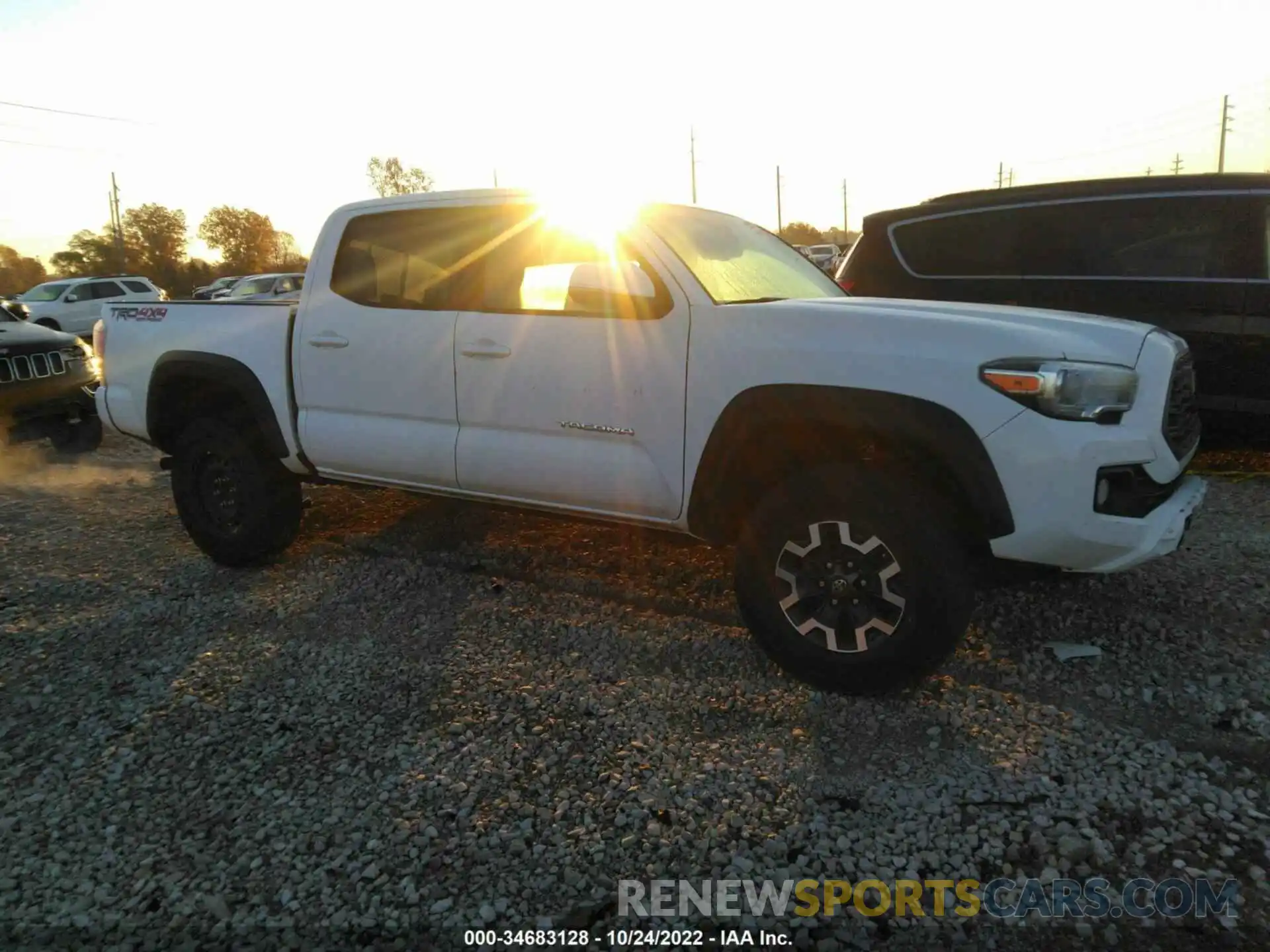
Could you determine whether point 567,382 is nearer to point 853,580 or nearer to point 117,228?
point 853,580

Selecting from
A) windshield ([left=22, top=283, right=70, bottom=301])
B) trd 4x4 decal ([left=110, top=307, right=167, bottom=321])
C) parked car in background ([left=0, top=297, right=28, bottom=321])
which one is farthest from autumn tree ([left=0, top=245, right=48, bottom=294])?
trd 4x4 decal ([left=110, top=307, right=167, bottom=321])

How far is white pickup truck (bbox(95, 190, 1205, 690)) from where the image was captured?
267 cm

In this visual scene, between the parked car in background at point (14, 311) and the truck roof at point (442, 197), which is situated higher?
the truck roof at point (442, 197)

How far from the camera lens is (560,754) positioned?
2.74 meters

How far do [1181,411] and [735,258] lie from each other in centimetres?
184

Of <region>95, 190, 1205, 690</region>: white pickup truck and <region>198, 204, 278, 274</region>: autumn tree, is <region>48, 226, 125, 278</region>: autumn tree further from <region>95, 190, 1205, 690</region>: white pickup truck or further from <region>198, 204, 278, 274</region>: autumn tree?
<region>95, 190, 1205, 690</region>: white pickup truck

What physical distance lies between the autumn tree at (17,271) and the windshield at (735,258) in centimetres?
8710

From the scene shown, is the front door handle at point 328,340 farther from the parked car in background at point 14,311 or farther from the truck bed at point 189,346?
the parked car in background at point 14,311

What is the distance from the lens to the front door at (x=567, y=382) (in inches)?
126

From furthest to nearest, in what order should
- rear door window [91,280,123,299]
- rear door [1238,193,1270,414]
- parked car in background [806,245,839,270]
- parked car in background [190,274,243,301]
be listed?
parked car in background [806,245,839,270]
parked car in background [190,274,243,301]
rear door window [91,280,123,299]
rear door [1238,193,1270,414]

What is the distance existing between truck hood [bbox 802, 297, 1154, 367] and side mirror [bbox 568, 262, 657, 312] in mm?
531

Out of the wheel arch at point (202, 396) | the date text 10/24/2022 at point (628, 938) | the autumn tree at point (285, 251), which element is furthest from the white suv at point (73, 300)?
the autumn tree at point (285, 251)

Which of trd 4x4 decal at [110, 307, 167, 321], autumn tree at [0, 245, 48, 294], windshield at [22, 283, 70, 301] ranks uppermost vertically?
autumn tree at [0, 245, 48, 294]

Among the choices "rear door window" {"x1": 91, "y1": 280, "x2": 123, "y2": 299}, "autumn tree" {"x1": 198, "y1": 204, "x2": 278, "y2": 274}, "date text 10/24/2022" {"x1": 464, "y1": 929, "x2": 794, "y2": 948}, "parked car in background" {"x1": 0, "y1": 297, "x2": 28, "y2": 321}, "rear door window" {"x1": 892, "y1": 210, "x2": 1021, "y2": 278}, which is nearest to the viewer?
"date text 10/24/2022" {"x1": 464, "y1": 929, "x2": 794, "y2": 948}
